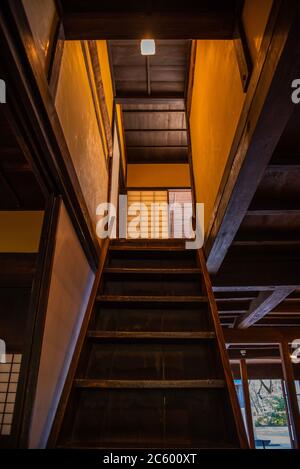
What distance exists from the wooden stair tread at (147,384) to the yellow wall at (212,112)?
55.5 inches

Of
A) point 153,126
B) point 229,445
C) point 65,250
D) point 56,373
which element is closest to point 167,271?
point 65,250

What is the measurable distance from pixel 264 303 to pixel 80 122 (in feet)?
9.08

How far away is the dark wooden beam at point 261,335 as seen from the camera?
556 cm

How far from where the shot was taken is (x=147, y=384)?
5.46 ft

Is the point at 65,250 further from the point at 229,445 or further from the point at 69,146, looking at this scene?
the point at 229,445

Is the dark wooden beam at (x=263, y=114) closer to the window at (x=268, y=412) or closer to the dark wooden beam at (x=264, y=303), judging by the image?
the dark wooden beam at (x=264, y=303)

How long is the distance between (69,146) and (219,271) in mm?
1826

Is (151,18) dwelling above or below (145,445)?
above

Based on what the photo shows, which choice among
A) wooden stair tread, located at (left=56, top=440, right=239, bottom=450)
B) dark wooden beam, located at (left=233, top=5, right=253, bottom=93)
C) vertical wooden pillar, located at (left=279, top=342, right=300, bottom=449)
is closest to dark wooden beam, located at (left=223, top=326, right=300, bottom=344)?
vertical wooden pillar, located at (left=279, top=342, right=300, bottom=449)

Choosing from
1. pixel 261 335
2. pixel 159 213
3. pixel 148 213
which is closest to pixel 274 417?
pixel 261 335

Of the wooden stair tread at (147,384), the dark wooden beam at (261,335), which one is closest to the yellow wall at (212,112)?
the wooden stair tread at (147,384)

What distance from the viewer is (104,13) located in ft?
6.92

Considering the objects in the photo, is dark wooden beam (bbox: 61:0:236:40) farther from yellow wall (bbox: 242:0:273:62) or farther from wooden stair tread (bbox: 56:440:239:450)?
wooden stair tread (bbox: 56:440:239:450)

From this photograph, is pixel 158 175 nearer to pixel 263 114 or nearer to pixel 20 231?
pixel 20 231
